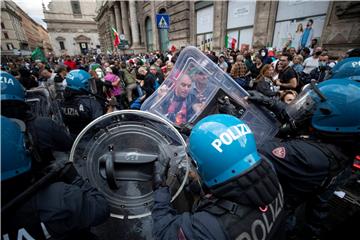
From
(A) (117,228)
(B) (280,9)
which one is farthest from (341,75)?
(B) (280,9)

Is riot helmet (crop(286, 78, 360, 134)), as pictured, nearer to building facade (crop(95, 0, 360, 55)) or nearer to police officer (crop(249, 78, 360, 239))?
police officer (crop(249, 78, 360, 239))

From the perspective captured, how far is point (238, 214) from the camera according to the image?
0.87m

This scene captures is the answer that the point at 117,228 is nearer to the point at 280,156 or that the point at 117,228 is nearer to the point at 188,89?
the point at 188,89

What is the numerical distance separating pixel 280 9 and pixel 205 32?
534 centimetres

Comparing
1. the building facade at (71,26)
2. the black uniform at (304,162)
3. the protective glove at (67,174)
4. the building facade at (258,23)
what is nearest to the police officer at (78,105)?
the protective glove at (67,174)

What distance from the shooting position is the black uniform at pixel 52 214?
0.85 meters

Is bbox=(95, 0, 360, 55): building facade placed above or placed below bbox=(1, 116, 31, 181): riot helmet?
above

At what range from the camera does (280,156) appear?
1302 millimetres

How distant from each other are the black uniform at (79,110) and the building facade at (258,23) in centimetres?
814

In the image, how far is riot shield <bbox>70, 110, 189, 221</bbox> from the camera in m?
1.28

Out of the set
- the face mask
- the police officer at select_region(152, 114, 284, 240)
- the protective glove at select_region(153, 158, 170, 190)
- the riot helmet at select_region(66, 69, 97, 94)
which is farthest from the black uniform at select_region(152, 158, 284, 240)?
the face mask

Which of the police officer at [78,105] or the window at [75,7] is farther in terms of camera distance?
the window at [75,7]

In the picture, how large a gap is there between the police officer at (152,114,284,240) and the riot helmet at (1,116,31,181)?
0.79 meters

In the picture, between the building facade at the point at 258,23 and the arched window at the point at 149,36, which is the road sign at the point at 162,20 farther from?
the arched window at the point at 149,36
